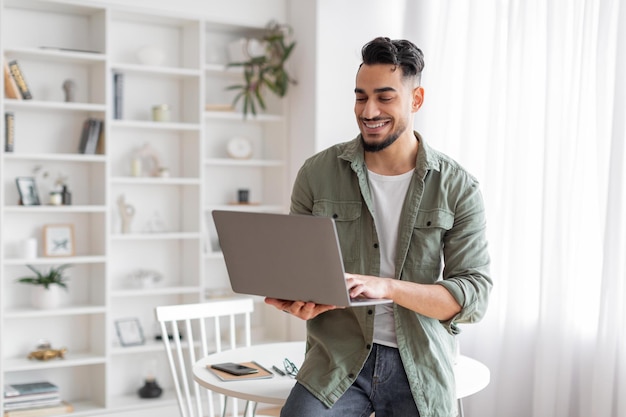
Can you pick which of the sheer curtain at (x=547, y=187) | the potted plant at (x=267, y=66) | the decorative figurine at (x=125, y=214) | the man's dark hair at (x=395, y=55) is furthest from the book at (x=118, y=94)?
the man's dark hair at (x=395, y=55)

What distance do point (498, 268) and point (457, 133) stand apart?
0.78 m

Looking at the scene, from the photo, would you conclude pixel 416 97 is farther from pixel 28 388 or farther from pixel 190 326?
pixel 28 388

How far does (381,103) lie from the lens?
6.57 ft

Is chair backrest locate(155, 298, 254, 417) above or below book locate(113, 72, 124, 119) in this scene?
below

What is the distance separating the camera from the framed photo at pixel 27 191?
4098mm

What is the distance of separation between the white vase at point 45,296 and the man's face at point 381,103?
8.63 feet

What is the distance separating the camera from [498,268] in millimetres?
3693

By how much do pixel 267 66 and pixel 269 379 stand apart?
272 cm

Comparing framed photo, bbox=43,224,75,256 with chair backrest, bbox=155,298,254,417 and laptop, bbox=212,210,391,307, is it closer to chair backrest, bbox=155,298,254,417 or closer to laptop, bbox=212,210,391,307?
chair backrest, bbox=155,298,254,417

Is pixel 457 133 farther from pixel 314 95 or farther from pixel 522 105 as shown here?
pixel 314 95

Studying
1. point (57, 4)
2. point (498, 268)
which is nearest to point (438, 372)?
point (498, 268)

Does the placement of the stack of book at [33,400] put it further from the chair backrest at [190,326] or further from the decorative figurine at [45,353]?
the chair backrest at [190,326]

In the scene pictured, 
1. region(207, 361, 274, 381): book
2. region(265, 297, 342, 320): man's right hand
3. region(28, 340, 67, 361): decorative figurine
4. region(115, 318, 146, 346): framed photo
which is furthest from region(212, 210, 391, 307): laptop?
region(115, 318, 146, 346): framed photo

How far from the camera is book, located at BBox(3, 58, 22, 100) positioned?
3.97 meters
